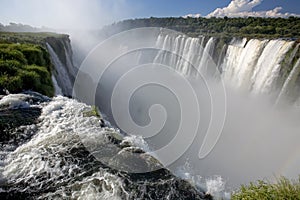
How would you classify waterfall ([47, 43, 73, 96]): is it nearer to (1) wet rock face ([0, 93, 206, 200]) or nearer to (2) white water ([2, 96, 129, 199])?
(1) wet rock face ([0, 93, 206, 200])

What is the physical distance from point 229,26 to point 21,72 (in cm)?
7108

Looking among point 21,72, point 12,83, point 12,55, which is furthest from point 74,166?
point 12,55

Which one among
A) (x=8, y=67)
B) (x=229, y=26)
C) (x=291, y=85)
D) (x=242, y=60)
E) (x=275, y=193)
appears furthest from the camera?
(x=229, y=26)

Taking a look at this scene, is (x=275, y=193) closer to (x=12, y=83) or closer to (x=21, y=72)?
(x=12, y=83)

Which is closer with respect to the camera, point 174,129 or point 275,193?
point 275,193

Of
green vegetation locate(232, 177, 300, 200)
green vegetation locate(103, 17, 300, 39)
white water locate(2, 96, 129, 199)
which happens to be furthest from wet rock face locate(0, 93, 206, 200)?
green vegetation locate(103, 17, 300, 39)

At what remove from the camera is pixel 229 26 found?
73250mm

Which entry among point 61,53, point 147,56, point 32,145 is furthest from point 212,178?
point 147,56

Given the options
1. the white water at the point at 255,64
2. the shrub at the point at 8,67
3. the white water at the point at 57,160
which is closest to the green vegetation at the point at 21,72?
the shrub at the point at 8,67

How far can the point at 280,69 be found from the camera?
24.3 m

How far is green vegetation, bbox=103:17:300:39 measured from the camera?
49.0 meters

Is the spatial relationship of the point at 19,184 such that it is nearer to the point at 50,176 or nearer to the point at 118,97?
the point at 50,176

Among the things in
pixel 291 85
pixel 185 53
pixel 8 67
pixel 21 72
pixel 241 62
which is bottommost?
pixel 8 67

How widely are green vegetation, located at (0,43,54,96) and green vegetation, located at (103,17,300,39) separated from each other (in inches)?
1269
